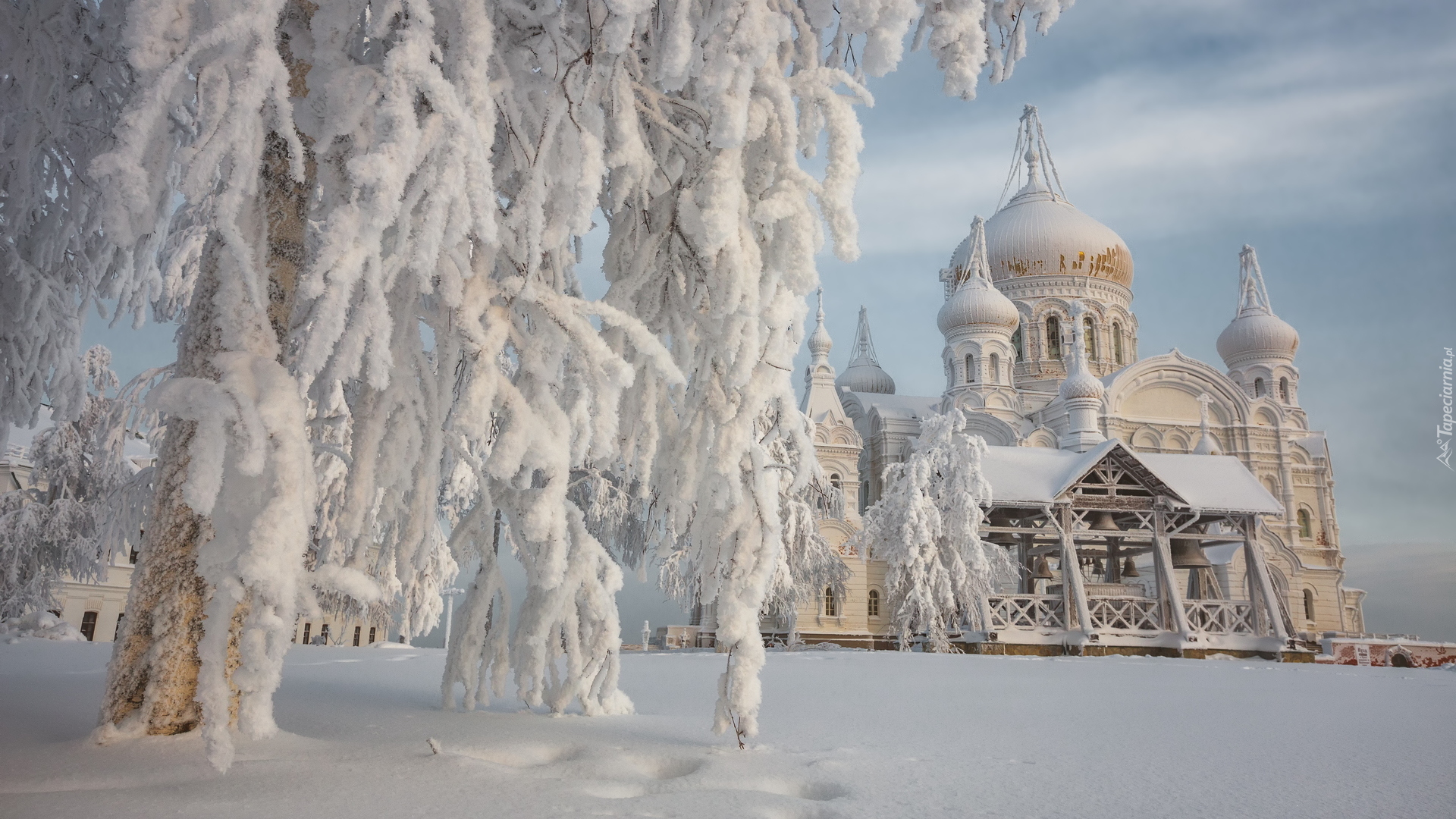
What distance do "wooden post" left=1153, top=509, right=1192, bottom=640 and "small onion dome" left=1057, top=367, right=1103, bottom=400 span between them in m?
16.5

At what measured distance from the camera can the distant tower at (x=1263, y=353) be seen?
42.1 metres

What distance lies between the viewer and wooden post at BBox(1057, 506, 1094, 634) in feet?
59.3

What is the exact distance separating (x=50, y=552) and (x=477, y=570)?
63.2 feet

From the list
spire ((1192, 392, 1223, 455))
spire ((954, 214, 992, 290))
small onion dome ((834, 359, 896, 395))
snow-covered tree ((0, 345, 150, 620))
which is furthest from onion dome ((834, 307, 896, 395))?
snow-covered tree ((0, 345, 150, 620))

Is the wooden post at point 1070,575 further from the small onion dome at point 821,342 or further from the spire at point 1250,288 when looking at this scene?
the spire at point 1250,288

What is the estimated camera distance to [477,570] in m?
4.32

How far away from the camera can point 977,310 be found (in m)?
38.8

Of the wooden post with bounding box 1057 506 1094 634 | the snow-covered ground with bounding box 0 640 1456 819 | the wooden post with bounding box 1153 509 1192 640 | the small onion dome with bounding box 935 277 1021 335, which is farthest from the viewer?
the small onion dome with bounding box 935 277 1021 335

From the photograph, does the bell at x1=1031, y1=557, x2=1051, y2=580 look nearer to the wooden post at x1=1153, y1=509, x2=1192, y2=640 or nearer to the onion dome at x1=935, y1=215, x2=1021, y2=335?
the wooden post at x1=1153, y1=509, x2=1192, y2=640

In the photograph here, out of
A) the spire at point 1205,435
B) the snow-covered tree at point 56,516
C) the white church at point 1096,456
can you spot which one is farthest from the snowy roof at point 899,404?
the snow-covered tree at point 56,516

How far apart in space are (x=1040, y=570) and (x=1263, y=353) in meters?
28.5

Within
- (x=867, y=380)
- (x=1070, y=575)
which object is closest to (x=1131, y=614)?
(x=1070, y=575)

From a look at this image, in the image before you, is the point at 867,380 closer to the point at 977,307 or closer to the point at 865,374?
the point at 865,374

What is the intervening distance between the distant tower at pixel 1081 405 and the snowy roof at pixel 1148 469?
12.6 m
